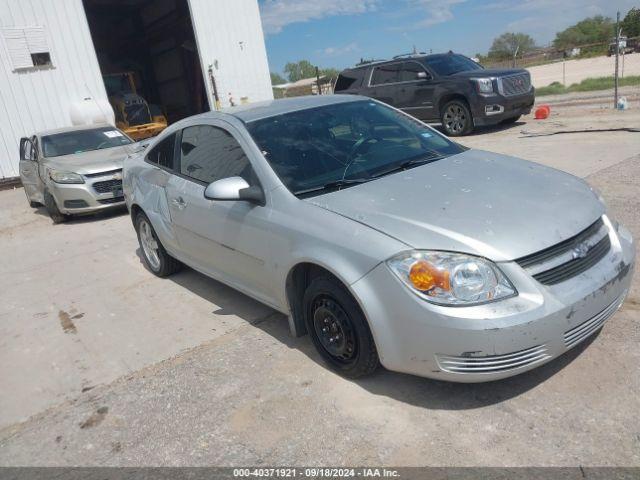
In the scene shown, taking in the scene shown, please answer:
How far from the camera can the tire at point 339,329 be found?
2861 mm

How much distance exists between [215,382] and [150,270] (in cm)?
263

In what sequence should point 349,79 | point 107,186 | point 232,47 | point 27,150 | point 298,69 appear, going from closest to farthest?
point 107,186 → point 27,150 → point 349,79 → point 232,47 → point 298,69

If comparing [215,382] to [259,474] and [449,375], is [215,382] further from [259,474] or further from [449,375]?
[449,375]

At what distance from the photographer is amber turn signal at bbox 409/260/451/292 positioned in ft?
8.33

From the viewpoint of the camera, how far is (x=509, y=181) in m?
3.25

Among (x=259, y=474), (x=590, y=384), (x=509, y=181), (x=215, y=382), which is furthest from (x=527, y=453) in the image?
(x=215, y=382)

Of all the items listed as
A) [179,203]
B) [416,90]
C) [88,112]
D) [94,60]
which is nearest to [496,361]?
[179,203]

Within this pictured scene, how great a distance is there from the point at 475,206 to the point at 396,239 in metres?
0.55

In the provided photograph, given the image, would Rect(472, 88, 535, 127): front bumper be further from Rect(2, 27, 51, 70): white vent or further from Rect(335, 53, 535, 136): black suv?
Rect(2, 27, 51, 70): white vent

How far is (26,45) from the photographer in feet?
45.2

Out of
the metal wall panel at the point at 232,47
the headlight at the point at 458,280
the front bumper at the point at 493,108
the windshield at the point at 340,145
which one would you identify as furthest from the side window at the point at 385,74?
the headlight at the point at 458,280

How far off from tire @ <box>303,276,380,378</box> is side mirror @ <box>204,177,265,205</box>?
71 centimetres

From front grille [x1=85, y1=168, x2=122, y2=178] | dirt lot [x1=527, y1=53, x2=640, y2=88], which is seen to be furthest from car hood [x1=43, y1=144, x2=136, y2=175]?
dirt lot [x1=527, y1=53, x2=640, y2=88]

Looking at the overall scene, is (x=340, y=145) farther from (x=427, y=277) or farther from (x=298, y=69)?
(x=298, y=69)
